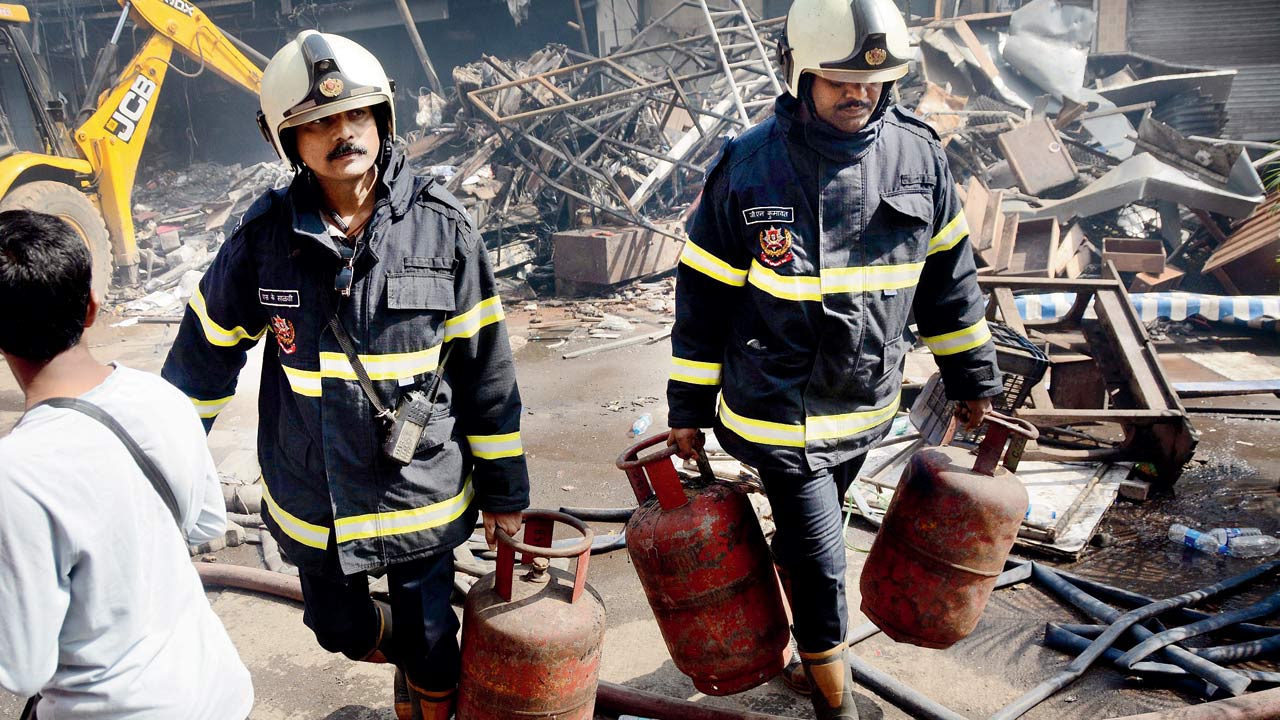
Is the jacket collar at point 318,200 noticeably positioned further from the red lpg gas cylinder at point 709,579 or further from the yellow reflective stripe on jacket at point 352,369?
the red lpg gas cylinder at point 709,579

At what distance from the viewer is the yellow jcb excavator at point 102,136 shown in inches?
355

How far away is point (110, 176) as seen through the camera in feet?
32.8

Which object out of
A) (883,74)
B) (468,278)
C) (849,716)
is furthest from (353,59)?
(849,716)

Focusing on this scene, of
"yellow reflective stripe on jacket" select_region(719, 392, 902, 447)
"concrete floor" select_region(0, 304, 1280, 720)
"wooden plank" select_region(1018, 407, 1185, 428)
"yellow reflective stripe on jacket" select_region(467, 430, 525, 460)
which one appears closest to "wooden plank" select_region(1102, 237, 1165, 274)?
"concrete floor" select_region(0, 304, 1280, 720)

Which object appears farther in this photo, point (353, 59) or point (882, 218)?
point (882, 218)

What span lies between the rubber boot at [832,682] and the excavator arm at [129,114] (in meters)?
10.3

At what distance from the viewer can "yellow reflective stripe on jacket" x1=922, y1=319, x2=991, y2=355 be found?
2648 mm

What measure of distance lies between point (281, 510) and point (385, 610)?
44cm

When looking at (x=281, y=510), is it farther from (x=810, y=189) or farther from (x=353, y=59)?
(x=810, y=189)

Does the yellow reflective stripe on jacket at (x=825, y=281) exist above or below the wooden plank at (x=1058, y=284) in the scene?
above

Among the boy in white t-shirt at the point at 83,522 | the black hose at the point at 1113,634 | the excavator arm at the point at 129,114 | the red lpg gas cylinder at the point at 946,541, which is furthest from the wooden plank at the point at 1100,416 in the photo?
the excavator arm at the point at 129,114

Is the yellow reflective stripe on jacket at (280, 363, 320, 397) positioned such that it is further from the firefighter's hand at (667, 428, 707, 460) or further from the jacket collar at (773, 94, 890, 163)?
the jacket collar at (773, 94, 890, 163)

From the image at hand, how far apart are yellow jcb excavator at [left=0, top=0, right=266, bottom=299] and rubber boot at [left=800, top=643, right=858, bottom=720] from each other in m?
9.27

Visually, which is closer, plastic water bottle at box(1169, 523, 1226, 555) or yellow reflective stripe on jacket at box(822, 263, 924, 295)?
yellow reflective stripe on jacket at box(822, 263, 924, 295)
